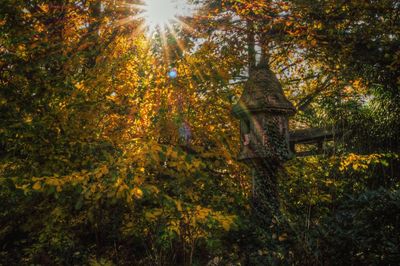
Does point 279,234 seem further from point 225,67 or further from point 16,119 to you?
point 225,67

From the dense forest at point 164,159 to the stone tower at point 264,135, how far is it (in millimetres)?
165

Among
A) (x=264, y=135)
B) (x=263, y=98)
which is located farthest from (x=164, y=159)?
(x=263, y=98)

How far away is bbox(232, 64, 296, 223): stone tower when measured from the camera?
457 centimetres

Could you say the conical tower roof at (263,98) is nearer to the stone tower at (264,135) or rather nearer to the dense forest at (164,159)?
the stone tower at (264,135)

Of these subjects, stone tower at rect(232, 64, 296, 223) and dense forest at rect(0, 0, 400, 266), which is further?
stone tower at rect(232, 64, 296, 223)

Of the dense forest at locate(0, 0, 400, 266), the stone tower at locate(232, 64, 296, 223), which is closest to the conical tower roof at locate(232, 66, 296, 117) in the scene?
the stone tower at locate(232, 64, 296, 223)

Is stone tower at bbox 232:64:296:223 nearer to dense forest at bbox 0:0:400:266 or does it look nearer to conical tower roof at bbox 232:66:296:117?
conical tower roof at bbox 232:66:296:117

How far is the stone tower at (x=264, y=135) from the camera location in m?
4.57

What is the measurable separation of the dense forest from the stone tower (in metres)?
0.16

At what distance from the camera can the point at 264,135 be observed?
185 inches

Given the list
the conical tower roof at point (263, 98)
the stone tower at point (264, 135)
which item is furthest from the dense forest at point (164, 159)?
the conical tower roof at point (263, 98)

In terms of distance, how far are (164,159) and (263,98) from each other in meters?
1.87

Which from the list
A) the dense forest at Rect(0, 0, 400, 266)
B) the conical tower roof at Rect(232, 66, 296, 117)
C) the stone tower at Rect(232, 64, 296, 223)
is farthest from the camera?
the conical tower roof at Rect(232, 66, 296, 117)

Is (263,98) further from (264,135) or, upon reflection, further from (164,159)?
(164,159)
